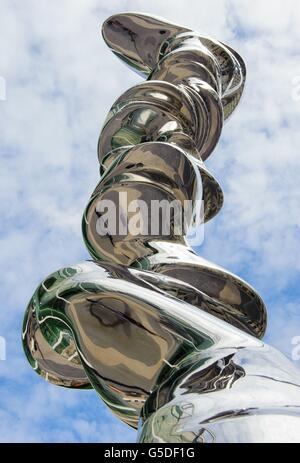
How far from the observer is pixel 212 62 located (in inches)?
43.7

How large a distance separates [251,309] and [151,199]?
129mm

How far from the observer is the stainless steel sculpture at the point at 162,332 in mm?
257

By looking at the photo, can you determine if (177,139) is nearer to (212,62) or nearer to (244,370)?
(212,62)

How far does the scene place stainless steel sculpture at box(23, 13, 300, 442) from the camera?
0.84 ft

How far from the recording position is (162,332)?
0.34 m

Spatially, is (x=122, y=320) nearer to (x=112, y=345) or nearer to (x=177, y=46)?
(x=112, y=345)

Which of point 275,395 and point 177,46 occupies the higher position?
point 177,46

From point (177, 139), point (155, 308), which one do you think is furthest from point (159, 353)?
point (177, 139)

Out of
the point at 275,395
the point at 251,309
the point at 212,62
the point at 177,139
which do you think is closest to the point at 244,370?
the point at 275,395

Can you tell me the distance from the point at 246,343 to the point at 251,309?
236 mm

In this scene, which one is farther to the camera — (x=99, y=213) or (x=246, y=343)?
(x=99, y=213)

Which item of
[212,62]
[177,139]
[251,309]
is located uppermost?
[212,62]
